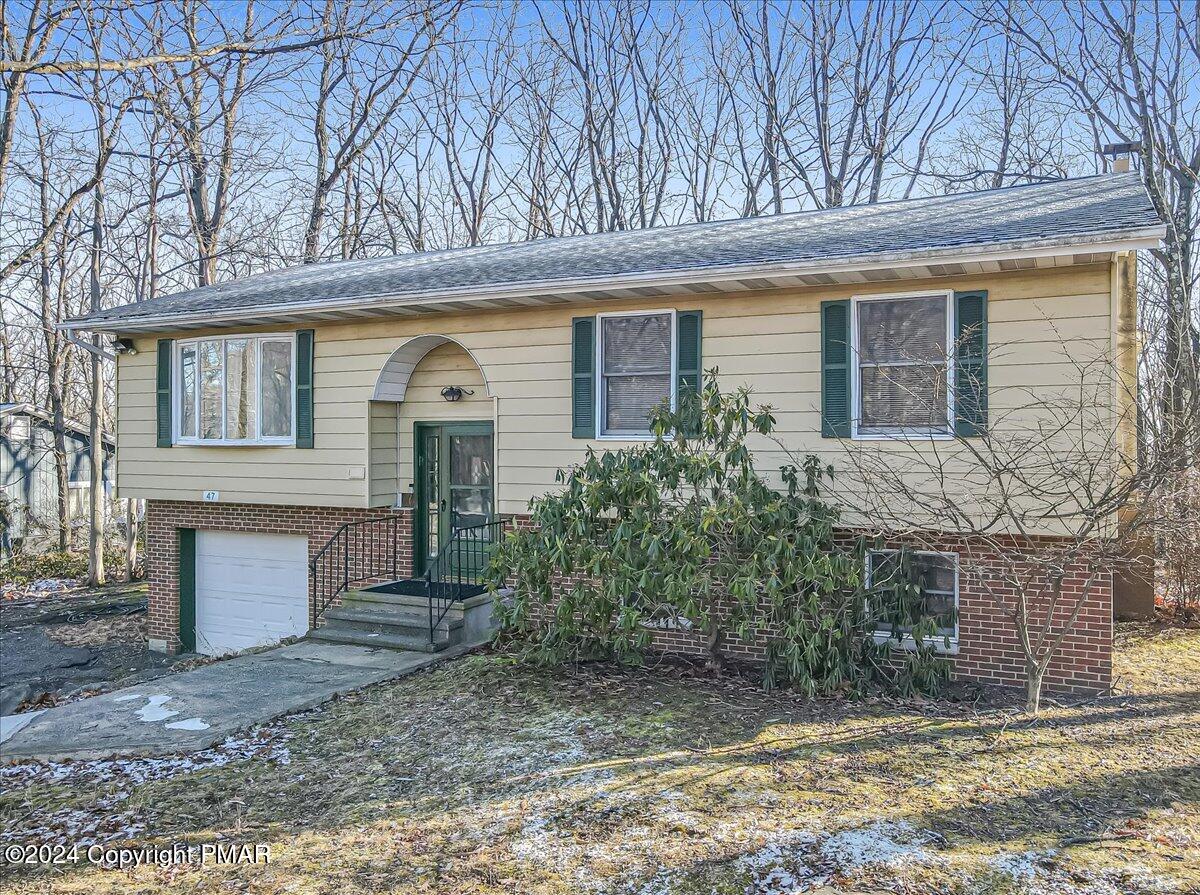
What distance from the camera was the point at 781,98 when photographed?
21.2 m

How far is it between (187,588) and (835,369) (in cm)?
914

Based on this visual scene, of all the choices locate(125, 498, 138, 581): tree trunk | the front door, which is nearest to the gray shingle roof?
the front door

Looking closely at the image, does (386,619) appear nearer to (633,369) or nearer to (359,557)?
(359,557)

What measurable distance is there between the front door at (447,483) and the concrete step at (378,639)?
5.20ft

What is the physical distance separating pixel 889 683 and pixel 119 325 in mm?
9982

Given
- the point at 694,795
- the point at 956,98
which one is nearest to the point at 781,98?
→ the point at 956,98

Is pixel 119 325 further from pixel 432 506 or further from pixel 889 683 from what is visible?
pixel 889 683

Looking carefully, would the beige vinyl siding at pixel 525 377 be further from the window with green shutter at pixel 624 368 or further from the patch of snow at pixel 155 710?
the patch of snow at pixel 155 710

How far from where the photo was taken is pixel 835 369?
807 cm

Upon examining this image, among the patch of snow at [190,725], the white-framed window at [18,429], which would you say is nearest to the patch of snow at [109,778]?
the patch of snow at [190,725]

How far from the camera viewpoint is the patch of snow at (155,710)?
6.73 meters

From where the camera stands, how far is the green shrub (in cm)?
712

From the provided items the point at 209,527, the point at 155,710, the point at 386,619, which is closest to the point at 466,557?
the point at 386,619

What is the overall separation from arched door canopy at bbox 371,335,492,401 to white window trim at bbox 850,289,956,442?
4.11 meters
